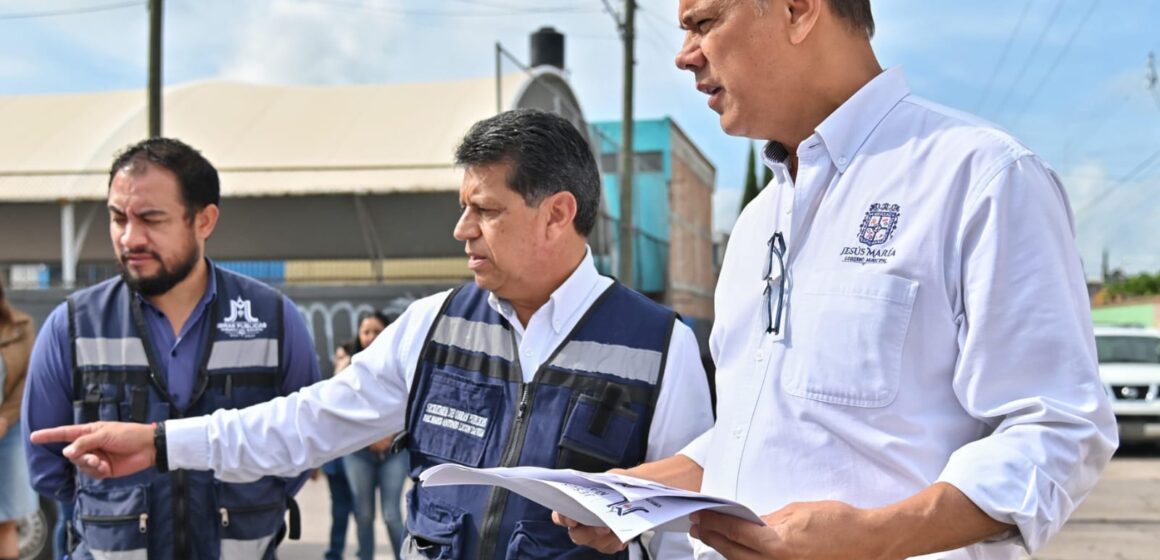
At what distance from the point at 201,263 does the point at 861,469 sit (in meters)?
2.50

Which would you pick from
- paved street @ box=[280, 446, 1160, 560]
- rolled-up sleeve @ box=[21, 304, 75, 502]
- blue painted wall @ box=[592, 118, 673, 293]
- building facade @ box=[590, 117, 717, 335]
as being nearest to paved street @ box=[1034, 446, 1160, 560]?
paved street @ box=[280, 446, 1160, 560]

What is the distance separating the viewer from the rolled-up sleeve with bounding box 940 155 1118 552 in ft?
4.76

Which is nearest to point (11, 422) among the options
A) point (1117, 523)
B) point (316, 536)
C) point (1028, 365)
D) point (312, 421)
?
point (316, 536)

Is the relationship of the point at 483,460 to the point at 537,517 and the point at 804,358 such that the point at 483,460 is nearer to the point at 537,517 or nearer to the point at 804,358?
the point at 537,517

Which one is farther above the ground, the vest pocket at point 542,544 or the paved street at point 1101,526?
the vest pocket at point 542,544

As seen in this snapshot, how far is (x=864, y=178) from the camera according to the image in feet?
5.62

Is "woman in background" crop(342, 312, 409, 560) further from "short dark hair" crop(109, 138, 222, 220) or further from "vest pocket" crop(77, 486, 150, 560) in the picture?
"vest pocket" crop(77, 486, 150, 560)

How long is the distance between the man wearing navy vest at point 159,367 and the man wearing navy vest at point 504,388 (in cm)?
38

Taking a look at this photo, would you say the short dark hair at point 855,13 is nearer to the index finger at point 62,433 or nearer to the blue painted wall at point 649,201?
the index finger at point 62,433

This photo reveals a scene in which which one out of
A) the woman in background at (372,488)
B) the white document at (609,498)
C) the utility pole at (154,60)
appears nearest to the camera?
the white document at (609,498)

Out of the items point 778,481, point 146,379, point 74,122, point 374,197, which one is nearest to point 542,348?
point 778,481

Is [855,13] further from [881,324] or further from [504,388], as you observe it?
[504,388]

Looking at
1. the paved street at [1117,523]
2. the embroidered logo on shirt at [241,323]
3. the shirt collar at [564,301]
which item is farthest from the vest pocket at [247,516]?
the paved street at [1117,523]

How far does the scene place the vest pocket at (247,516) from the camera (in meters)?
3.20
